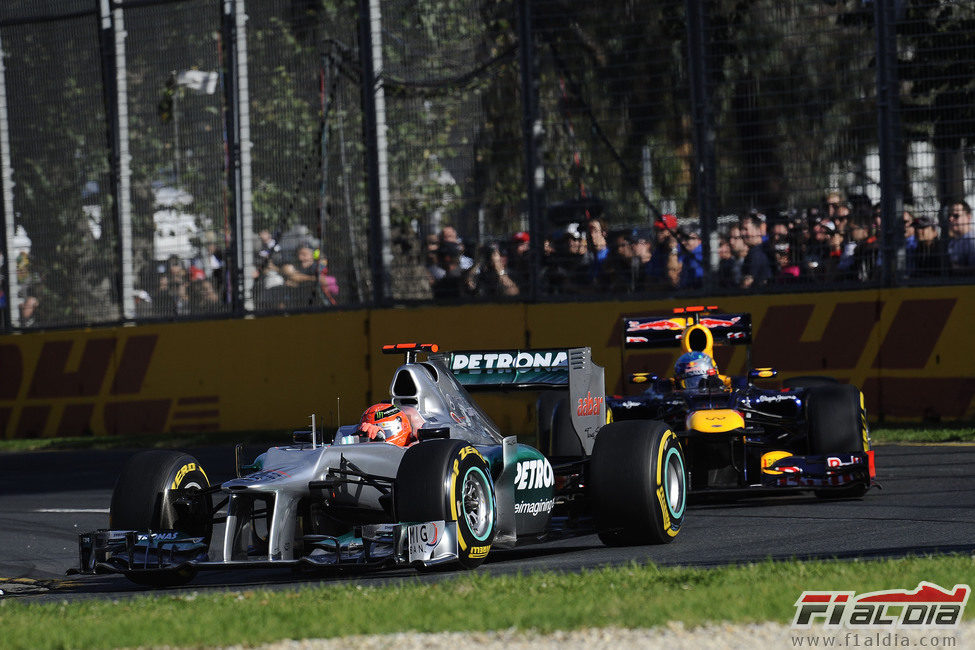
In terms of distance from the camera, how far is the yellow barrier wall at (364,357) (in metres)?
15.0

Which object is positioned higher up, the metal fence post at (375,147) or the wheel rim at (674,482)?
the metal fence post at (375,147)

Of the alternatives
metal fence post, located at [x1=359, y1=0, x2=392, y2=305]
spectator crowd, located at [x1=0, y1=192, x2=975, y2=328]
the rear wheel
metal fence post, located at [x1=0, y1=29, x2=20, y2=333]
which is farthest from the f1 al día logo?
metal fence post, located at [x1=0, y1=29, x2=20, y2=333]

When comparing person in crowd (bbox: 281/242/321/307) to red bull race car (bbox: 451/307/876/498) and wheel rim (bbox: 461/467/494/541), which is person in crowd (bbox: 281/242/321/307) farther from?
wheel rim (bbox: 461/467/494/541)

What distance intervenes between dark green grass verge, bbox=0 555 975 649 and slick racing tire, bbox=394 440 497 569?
0.59 meters

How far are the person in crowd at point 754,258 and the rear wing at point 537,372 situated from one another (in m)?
5.98

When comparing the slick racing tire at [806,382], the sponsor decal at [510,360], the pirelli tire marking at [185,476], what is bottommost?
the pirelli tire marking at [185,476]

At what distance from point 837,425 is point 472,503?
3.95m

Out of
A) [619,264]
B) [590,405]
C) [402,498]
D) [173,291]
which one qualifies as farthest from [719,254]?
[402,498]

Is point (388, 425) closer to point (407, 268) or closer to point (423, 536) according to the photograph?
point (423, 536)

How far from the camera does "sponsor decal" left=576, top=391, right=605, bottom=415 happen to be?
405 inches

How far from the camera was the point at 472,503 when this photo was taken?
8.40m

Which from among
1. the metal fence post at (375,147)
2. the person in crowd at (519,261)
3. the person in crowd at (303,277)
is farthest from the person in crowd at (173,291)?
the person in crowd at (519,261)

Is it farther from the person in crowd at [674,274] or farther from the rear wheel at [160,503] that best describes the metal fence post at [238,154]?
the rear wheel at [160,503]

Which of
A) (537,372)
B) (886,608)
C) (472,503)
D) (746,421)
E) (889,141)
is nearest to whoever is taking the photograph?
(886,608)
